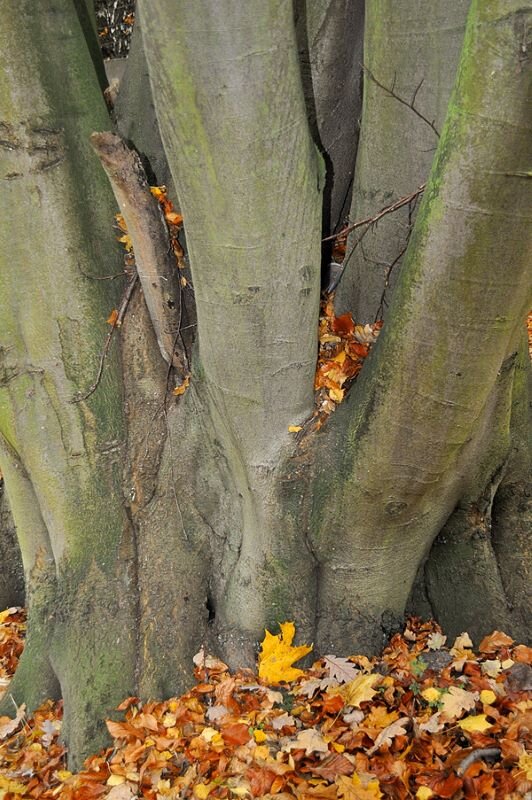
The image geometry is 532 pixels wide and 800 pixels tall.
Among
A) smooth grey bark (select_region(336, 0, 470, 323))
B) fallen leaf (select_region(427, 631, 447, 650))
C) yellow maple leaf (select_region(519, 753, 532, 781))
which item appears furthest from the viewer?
fallen leaf (select_region(427, 631, 447, 650))

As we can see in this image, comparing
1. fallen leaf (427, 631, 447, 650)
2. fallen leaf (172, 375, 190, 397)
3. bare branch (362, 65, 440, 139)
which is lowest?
fallen leaf (427, 631, 447, 650)

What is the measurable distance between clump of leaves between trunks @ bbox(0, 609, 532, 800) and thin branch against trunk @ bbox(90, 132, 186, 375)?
4.65ft

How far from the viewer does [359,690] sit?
2.48 meters

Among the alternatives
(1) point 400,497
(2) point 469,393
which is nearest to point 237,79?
(2) point 469,393

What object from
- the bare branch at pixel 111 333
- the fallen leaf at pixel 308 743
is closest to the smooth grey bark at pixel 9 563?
the bare branch at pixel 111 333

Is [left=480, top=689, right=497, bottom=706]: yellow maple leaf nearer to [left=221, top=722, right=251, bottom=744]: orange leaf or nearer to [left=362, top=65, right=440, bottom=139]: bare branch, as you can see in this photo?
[left=221, top=722, right=251, bottom=744]: orange leaf

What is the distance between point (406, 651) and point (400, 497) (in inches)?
32.9

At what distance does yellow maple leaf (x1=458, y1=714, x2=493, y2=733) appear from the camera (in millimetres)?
2244

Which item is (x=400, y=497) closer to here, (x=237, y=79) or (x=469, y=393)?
(x=469, y=393)

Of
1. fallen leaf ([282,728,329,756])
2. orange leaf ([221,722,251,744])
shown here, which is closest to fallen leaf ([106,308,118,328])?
orange leaf ([221,722,251,744])

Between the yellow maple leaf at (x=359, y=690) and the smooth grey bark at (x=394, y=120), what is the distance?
4.69ft

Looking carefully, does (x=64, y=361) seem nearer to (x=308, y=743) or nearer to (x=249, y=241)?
(x=249, y=241)

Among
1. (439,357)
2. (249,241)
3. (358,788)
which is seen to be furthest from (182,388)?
(358,788)

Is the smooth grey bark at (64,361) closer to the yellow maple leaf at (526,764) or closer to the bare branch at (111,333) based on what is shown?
the bare branch at (111,333)
